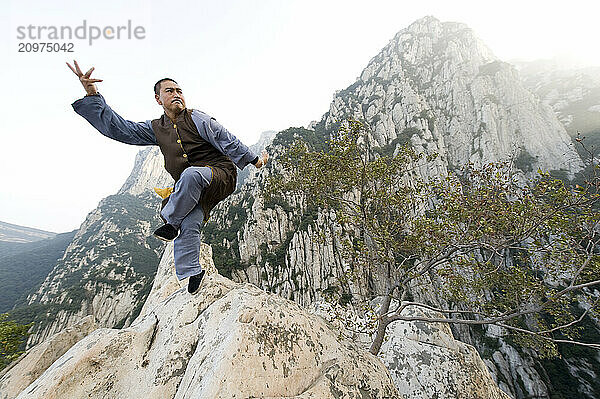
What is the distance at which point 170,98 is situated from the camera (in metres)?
3.26

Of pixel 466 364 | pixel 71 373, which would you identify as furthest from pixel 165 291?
pixel 466 364

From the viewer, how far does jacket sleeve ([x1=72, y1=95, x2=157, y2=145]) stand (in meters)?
3.08

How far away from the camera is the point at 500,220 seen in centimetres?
784

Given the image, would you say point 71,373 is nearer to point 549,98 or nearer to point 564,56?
point 549,98

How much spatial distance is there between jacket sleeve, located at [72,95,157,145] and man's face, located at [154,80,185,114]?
43cm

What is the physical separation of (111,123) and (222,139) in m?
1.60

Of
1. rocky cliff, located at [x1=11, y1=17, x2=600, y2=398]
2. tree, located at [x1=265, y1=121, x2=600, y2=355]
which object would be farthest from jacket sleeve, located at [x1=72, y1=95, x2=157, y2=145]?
rocky cliff, located at [x1=11, y1=17, x2=600, y2=398]

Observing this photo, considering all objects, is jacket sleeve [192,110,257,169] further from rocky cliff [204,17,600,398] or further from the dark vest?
rocky cliff [204,17,600,398]

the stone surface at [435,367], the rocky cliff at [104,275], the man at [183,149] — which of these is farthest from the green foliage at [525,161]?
the rocky cliff at [104,275]

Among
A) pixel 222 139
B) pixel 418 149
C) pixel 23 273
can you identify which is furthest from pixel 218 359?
pixel 23 273

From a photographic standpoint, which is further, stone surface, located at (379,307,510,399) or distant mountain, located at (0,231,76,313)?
distant mountain, located at (0,231,76,313)

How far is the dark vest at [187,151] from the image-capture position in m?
3.17

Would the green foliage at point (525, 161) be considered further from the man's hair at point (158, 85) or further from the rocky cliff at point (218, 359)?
the man's hair at point (158, 85)

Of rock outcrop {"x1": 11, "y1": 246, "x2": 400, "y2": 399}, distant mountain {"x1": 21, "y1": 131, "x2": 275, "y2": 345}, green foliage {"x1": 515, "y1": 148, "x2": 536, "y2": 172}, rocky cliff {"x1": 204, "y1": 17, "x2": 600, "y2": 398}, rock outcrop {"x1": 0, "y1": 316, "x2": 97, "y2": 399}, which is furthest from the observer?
distant mountain {"x1": 21, "y1": 131, "x2": 275, "y2": 345}
